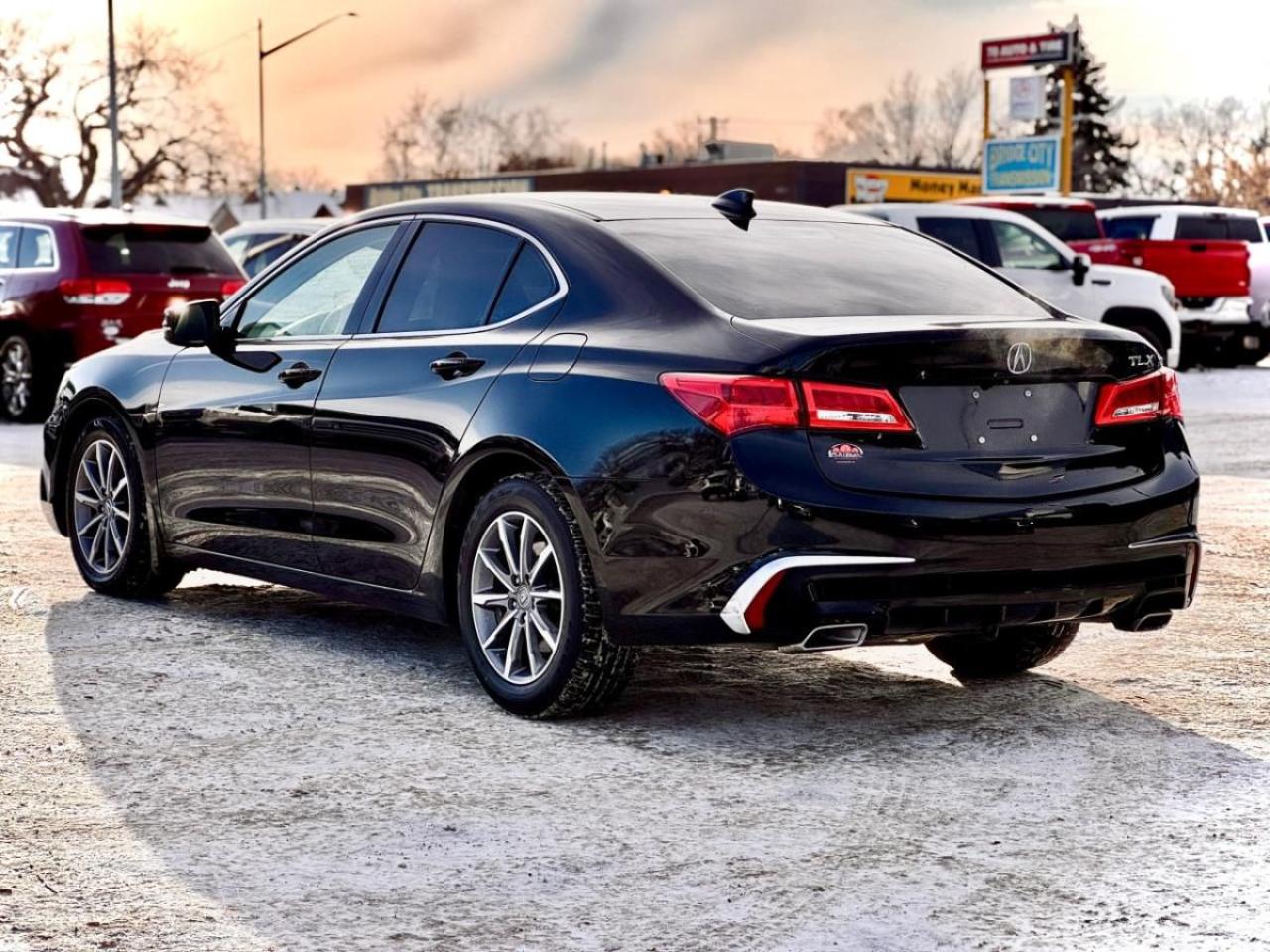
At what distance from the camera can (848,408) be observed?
18.2ft

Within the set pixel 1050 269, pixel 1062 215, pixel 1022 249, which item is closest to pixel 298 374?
pixel 1022 249

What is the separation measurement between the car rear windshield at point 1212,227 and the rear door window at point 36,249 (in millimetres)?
14515

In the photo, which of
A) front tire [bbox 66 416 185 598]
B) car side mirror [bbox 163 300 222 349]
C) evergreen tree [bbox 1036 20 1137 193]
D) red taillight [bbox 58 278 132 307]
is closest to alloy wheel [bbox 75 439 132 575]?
front tire [bbox 66 416 185 598]

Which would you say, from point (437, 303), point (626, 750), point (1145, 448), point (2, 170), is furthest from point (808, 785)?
point (2, 170)

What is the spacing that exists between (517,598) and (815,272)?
1340 mm

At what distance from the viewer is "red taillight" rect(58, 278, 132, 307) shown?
1727 centimetres

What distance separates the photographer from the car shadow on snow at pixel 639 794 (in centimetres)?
433

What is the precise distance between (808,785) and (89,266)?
43.3 ft

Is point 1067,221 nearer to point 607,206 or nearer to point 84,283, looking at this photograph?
point 84,283

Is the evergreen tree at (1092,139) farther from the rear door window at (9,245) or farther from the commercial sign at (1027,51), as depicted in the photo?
the rear door window at (9,245)

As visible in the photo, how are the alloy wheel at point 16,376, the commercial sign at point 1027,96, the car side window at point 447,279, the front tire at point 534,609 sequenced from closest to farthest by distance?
1. the front tire at point 534,609
2. the car side window at point 447,279
3. the alloy wheel at point 16,376
4. the commercial sign at point 1027,96

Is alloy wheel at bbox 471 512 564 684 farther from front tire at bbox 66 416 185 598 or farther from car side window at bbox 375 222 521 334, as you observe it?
front tire at bbox 66 416 185 598

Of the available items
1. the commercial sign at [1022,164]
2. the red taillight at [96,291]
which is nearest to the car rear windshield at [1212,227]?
the red taillight at [96,291]

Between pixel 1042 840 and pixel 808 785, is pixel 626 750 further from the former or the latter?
pixel 1042 840
